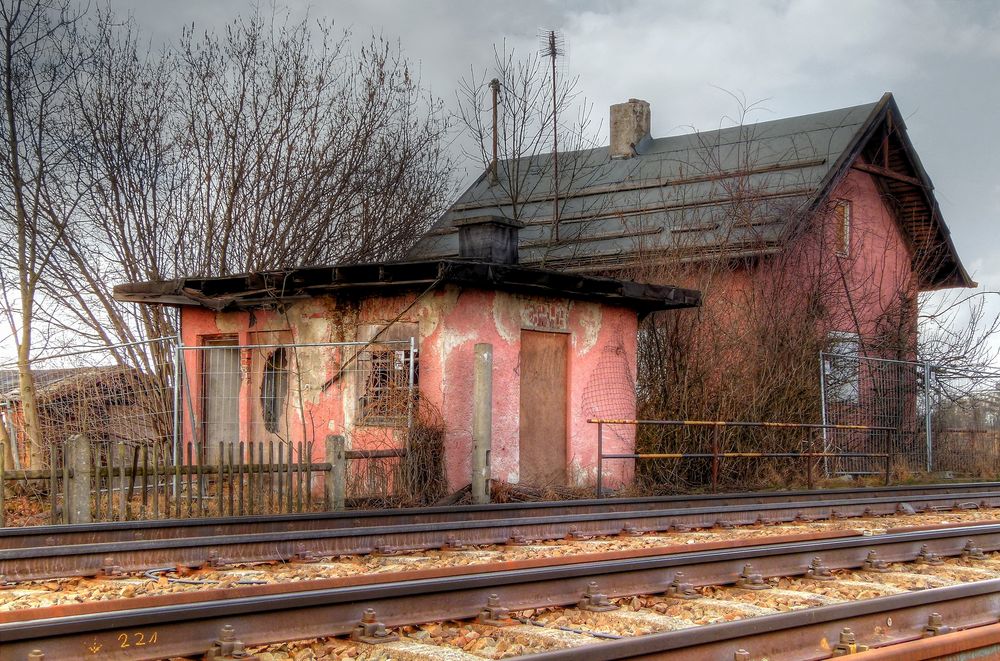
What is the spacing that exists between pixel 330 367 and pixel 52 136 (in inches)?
291

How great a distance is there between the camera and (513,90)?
26.7 m

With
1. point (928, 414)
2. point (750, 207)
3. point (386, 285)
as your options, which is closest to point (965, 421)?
point (928, 414)

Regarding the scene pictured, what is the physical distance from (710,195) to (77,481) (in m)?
16.1

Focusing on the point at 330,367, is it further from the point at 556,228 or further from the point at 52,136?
the point at 556,228

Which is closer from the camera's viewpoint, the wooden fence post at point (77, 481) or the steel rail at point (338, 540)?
the steel rail at point (338, 540)

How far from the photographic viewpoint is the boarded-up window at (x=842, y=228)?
24688mm

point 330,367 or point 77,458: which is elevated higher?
point 330,367

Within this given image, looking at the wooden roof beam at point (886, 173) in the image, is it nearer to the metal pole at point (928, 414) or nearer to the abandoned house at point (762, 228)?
the abandoned house at point (762, 228)

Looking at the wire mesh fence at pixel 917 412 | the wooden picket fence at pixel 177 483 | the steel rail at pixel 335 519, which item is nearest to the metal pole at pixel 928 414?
the wire mesh fence at pixel 917 412

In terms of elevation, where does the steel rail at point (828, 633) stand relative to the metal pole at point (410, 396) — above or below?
below

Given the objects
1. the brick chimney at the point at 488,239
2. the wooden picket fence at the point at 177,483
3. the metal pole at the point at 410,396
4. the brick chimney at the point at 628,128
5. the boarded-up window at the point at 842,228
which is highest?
the brick chimney at the point at 628,128

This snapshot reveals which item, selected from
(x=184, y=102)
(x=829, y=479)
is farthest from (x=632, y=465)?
(x=184, y=102)

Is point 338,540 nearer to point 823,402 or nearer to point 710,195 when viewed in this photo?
point 823,402

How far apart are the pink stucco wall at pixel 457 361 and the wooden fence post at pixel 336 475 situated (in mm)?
2414
